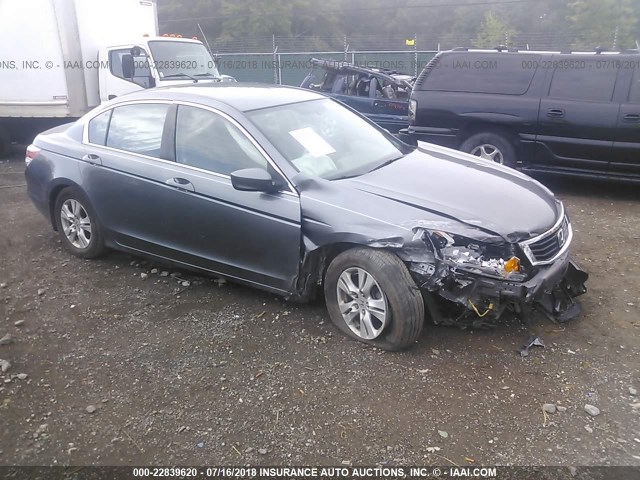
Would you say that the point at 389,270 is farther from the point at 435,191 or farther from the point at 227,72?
the point at 227,72

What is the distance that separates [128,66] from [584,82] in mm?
7159

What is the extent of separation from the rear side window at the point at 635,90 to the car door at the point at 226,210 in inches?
194

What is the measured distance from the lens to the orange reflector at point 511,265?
3.41 metres

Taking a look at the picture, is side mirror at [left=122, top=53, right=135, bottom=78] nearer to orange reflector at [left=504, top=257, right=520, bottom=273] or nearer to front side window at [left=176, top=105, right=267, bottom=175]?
front side window at [left=176, top=105, right=267, bottom=175]

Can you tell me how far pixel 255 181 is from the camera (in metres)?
3.79

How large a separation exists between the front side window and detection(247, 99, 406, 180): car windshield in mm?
173

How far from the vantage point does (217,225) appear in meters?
4.18

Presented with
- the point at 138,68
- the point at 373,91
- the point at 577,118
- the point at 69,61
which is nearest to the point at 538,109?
the point at 577,118

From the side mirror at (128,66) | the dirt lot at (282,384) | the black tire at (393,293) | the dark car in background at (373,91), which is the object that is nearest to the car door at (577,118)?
the dirt lot at (282,384)

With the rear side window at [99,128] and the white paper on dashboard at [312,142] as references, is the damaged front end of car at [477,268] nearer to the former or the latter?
the white paper on dashboard at [312,142]

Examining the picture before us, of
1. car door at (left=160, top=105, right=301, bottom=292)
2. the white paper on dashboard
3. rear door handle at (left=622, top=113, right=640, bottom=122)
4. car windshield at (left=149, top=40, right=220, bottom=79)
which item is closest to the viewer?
car door at (left=160, top=105, right=301, bottom=292)

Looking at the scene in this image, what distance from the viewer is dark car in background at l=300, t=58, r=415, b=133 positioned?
32.1 feet

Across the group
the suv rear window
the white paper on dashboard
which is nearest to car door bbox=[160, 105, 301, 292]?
the white paper on dashboard

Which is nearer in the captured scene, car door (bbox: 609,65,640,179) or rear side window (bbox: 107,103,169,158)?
rear side window (bbox: 107,103,169,158)
